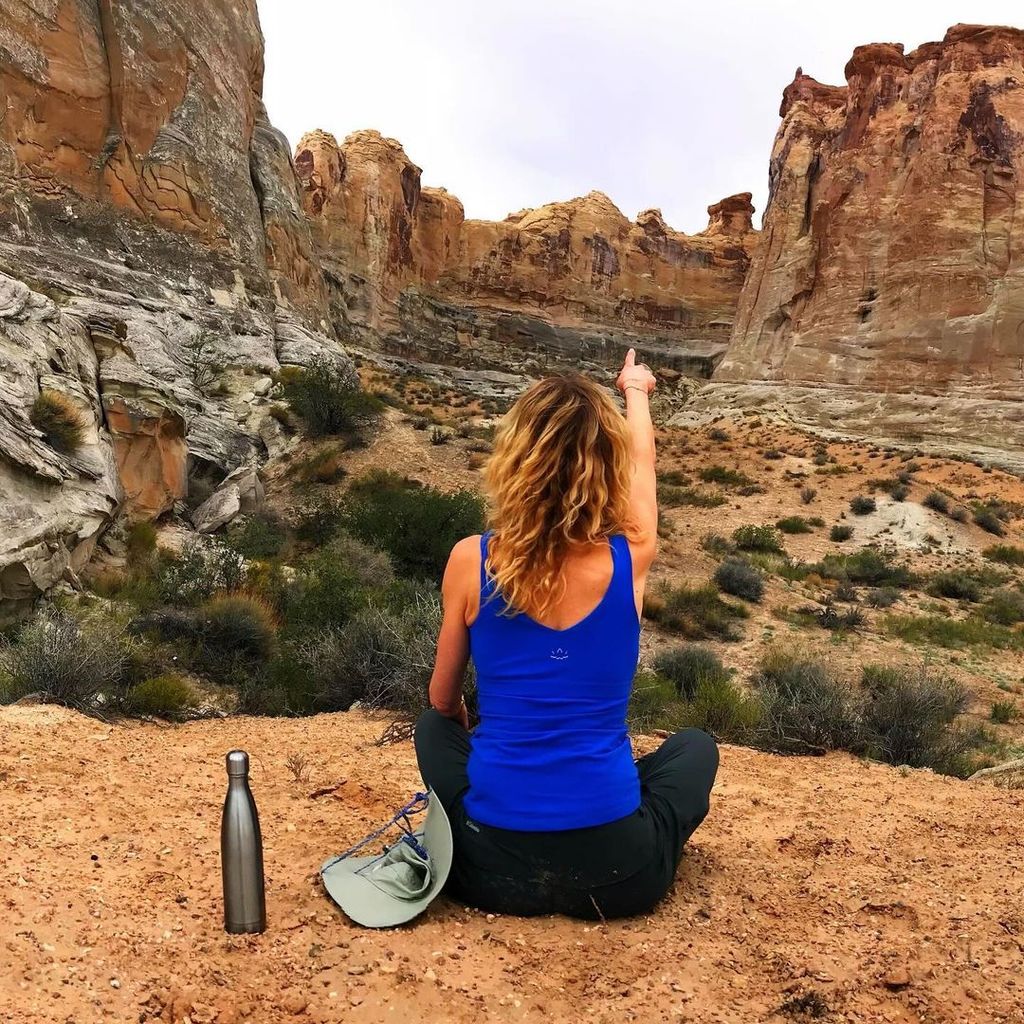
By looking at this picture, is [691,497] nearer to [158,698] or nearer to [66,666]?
[158,698]

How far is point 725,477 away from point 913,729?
19.5 m

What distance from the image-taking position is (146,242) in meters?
22.2

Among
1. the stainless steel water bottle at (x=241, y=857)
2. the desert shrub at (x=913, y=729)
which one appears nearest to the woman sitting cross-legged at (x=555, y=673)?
the stainless steel water bottle at (x=241, y=857)

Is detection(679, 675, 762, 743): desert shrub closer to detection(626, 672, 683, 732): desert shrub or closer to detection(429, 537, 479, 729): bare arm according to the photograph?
detection(626, 672, 683, 732): desert shrub

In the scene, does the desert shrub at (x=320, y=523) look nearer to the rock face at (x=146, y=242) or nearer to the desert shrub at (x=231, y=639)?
the rock face at (x=146, y=242)

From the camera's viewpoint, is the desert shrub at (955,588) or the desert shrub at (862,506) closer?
the desert shrub at (955,588)

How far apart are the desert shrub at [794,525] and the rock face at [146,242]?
43.3 feet

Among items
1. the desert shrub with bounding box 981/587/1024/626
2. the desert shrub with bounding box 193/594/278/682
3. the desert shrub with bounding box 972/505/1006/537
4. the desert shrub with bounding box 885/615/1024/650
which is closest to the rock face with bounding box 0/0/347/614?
the desert shrub with bounding box 193/594/278/682

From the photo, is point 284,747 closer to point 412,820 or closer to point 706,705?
point 412,820

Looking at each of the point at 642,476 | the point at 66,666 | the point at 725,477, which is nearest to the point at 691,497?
the point at 725,477

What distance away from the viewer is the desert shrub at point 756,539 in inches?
684

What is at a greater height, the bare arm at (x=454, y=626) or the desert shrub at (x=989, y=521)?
the bare arm at (x=454, y=626)

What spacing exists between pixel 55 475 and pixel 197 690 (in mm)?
4156

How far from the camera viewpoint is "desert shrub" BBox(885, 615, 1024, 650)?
11281mm
